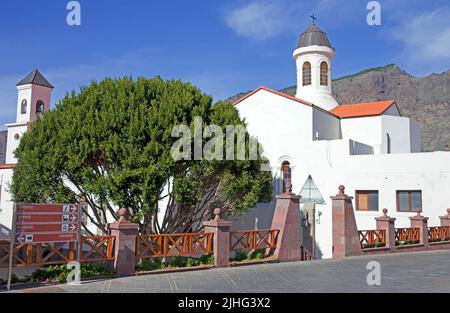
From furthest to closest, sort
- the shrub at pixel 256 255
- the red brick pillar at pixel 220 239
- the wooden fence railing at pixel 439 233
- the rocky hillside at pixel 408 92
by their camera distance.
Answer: the rocky hillside at pixel 408 92 < the wooden fence railing at pixel 439 233 < the shrub at pixel 256 255 < the red brick pillar at pixel 220 239

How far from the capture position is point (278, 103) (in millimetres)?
27375

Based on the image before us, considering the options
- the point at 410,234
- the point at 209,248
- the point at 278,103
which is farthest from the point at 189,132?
the point at 278,103

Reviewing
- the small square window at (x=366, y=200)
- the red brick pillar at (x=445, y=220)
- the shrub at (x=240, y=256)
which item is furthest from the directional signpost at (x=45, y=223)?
the small square window at (x=366, y=200)

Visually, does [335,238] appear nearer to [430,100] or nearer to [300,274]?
[300,274]

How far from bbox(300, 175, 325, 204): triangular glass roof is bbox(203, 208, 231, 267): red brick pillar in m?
12.7

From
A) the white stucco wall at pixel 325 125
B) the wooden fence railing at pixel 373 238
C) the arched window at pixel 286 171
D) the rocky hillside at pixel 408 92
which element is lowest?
the wooden fence railing at pixel 373 238

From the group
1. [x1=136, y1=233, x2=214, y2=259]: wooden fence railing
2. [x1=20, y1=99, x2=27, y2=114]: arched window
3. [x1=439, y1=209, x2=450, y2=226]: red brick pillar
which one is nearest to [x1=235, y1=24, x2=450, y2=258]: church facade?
[x1=439, y1=209, x2=450, y2=226]: red brick pillar

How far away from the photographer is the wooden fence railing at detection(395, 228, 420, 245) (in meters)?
18.3

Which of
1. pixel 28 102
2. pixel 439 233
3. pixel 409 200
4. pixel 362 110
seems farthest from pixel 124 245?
pixel 28 102

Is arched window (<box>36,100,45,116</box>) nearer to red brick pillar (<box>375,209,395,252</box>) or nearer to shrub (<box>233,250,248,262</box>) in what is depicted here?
shrub (<box>233,250,248,262</box>)

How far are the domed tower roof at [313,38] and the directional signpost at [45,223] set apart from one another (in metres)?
26.4

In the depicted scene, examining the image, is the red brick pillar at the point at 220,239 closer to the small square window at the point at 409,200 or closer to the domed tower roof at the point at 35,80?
the small square window at the point at 409,200

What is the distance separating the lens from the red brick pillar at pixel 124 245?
1091 cm

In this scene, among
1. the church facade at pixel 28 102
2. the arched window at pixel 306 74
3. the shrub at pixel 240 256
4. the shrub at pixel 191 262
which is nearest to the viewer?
the shrub at pixel 191 262
